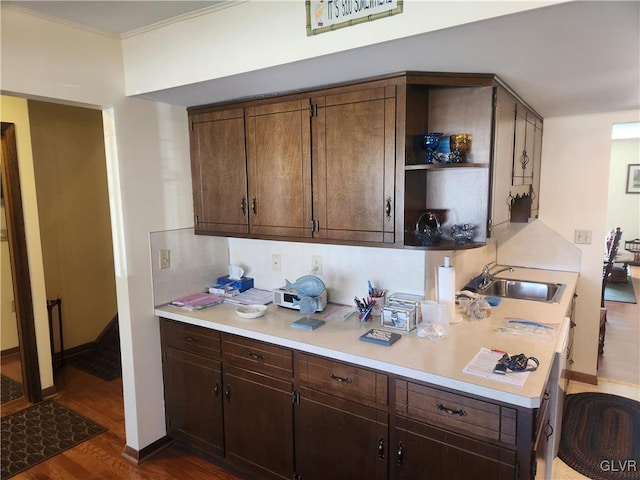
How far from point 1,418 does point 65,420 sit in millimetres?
474

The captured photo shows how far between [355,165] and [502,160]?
792mm

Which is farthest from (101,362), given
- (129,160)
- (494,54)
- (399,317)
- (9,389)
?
(494,54)

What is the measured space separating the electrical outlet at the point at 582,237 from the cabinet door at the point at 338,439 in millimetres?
2482

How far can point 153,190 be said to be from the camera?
8.36ft

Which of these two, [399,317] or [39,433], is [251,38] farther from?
[39,433]

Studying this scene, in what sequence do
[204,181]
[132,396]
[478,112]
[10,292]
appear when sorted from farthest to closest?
[10,292]
[204,181]
[132,396]
[478,112]

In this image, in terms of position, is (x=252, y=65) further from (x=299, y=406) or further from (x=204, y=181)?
(x=299, y=406)

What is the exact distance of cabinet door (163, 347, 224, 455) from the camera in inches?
94.8

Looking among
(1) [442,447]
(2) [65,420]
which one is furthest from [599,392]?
(2) [65,420]

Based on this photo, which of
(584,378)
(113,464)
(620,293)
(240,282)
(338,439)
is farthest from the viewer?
(620,293)

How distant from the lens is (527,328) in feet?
6.87

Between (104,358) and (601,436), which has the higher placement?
(104,358)

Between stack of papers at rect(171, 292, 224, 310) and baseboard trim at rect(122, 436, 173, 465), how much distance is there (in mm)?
875

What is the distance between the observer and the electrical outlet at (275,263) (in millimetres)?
2812
